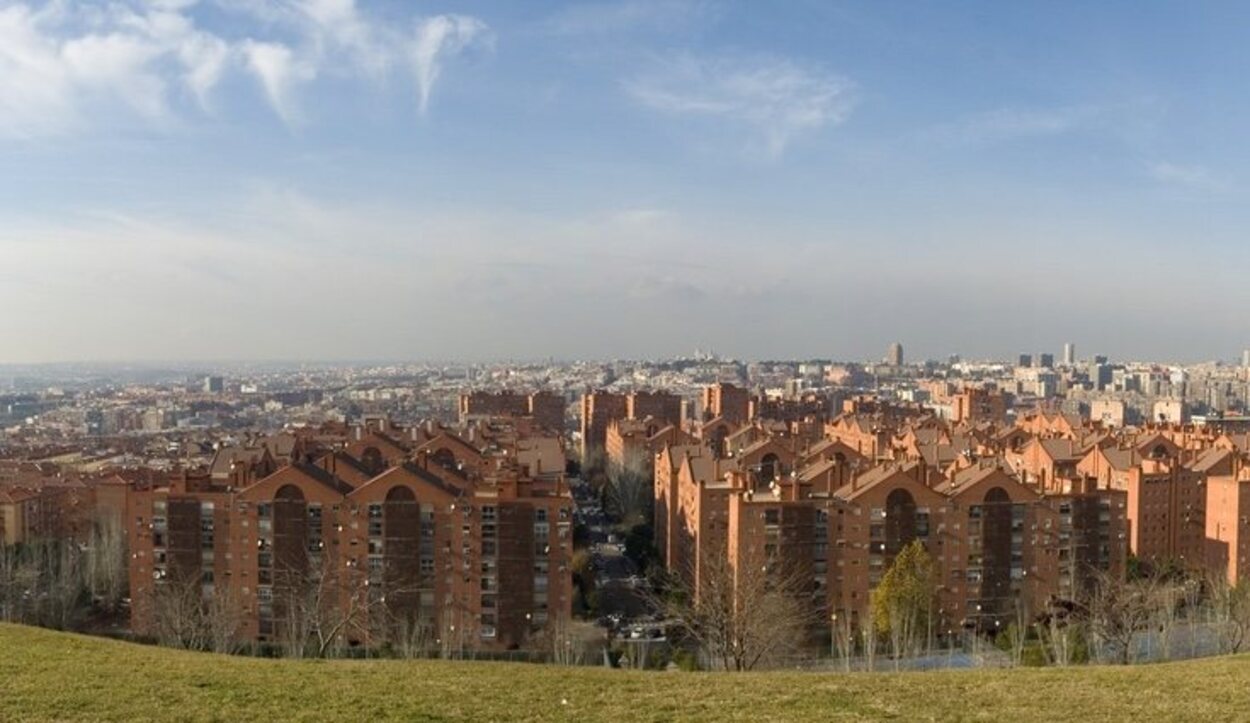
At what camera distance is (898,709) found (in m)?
7.11

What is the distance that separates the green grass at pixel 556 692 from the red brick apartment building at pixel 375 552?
Answer: 11759mm

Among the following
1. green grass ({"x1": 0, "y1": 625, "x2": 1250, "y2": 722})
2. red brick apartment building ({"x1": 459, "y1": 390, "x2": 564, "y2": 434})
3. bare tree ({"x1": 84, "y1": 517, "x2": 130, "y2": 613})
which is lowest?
bare tree ({"x1": 84, "y1": 517, "x2": 130, "y2": 613})

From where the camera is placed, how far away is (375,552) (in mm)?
20906

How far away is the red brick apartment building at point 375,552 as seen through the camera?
20750mm

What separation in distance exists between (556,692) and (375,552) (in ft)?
46.4

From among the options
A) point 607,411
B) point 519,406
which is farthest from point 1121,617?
point 519,406

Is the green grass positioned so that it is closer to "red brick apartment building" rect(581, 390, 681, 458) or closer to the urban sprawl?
the urban sprawl

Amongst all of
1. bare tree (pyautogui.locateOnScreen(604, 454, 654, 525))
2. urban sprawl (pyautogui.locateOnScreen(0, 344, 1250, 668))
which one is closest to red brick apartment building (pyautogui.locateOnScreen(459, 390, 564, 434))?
bare tree (pyautogui.locateOnScreen(604, 454, 654, 525))

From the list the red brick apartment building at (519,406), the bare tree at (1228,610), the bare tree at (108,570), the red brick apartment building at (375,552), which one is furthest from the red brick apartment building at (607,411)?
the red brick apartment building at (375,552)

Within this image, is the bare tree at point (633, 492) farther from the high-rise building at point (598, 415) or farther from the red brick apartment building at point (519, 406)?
the red brick apartment building at point (519, 406)

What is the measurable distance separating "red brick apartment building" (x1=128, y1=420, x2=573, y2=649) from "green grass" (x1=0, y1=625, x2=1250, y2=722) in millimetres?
11759

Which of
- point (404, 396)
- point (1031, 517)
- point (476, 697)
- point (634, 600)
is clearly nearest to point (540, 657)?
point (634, 600)

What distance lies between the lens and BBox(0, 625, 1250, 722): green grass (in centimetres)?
683

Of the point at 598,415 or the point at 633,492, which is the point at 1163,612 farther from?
the point at 598,415
